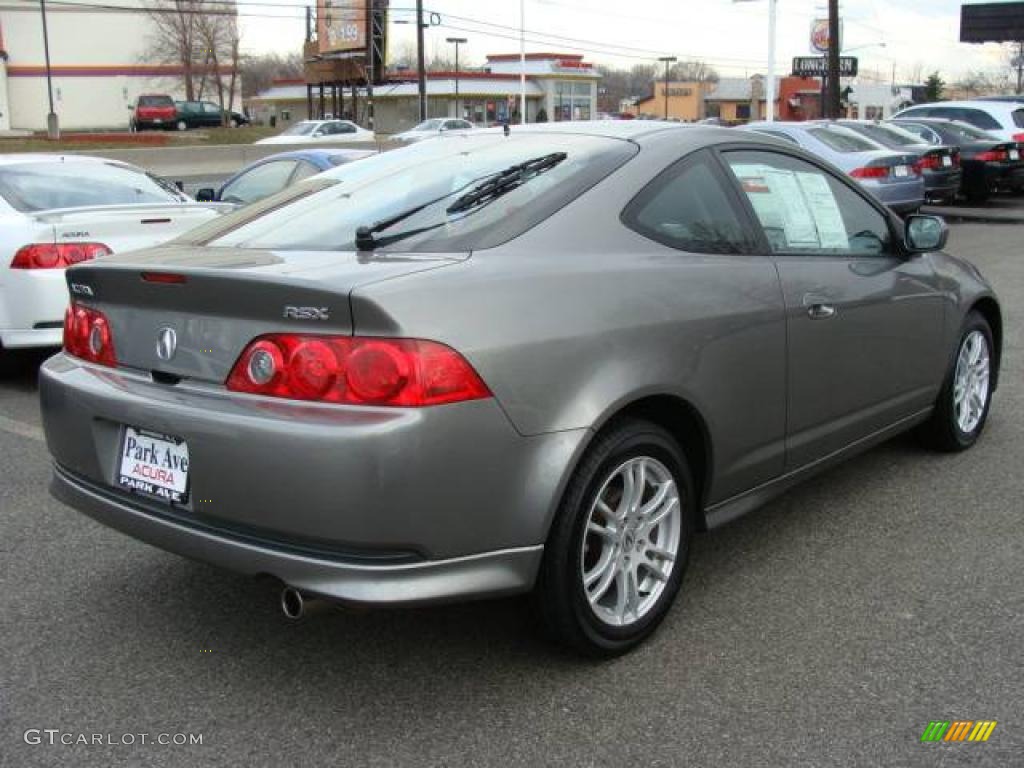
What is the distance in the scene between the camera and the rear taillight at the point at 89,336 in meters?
3.25

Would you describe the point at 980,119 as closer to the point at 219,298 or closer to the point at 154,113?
the point at 219,298

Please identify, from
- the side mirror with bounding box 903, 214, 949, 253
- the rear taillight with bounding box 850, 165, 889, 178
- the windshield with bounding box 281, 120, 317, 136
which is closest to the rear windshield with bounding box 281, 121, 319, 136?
the windshield with bounding box 281, 120, 317, 136

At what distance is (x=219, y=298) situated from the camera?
113 inches

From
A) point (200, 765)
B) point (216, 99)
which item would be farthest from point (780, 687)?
point (216, 99)

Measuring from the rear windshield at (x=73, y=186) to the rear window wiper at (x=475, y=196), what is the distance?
15.1ft

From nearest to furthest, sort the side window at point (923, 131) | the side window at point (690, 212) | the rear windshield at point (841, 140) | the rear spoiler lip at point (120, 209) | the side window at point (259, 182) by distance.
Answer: the side window at point (690, 212) < the rear spoiler lip at point (120, 209) < the side window at point (259, 182) < the rear windshield at point (841, 140) < the side window at point (923, 131)

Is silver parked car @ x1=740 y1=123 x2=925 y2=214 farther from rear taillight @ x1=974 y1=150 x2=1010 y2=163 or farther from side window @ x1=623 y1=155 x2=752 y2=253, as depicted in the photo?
side window @ x1=623 y1=155 x2=752 y2=253

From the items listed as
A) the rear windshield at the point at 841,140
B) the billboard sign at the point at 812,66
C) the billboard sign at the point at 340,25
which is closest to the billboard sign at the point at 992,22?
the billboard sign at the point at 812,66

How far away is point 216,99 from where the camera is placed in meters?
81.4

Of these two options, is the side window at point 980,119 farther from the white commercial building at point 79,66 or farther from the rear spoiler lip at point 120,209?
the white commercial building at point 79,66

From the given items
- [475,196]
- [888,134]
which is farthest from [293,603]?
[888,134]

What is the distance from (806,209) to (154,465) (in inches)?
105

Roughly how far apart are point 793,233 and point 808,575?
128 cm

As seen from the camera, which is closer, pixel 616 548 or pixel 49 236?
pixel 616 548
